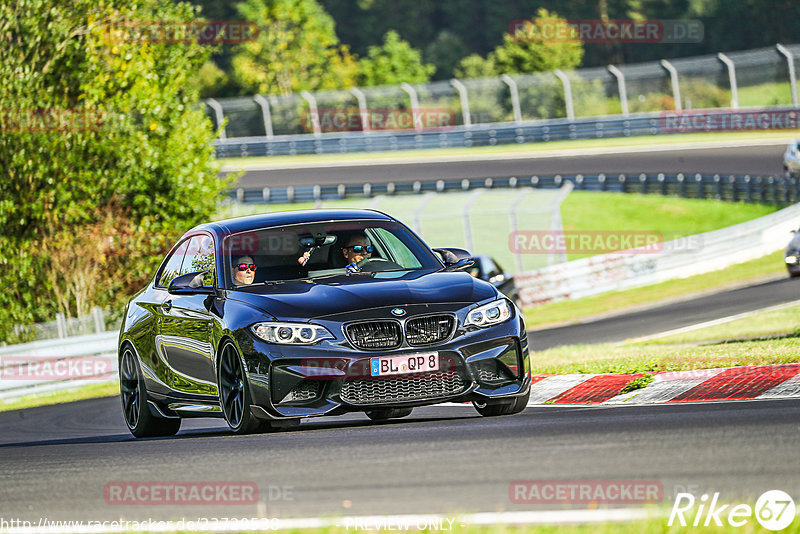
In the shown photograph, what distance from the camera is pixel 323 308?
845 centimetres

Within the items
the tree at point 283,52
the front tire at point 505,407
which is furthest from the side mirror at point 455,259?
the tree at point 283,52

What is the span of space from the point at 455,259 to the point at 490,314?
1238mm

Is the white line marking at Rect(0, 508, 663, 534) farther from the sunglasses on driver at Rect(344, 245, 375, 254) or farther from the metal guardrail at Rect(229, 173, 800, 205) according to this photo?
the metal guardrail at Rect(229, 173, 800, 205)

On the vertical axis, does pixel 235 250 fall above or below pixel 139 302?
above

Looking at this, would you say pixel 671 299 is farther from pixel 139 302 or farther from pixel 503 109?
pixel 503 109

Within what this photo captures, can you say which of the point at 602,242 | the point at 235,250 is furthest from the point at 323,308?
the point at 602,242

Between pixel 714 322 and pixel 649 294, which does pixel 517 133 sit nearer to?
pixel 649 294

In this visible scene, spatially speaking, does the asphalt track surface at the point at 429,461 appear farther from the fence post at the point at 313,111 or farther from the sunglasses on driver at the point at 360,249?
the fence post at the point at 313,111

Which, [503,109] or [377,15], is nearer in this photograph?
[503,109]

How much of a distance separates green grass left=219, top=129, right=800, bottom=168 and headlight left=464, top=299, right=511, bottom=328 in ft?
140

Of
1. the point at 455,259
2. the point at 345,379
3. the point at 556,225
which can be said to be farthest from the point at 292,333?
the point at 556,225

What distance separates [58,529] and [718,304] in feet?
66.2

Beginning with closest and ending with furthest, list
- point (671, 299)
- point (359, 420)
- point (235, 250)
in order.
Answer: point (235, 250) → point (359, 420) → point (671, 299)

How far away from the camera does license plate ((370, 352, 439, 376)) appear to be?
8273 mm
